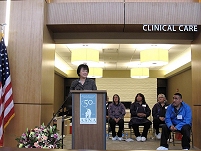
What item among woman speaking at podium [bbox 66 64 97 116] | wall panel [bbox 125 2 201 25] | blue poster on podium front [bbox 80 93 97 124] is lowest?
blue poster on podium front [bbox 80 93 97 124]

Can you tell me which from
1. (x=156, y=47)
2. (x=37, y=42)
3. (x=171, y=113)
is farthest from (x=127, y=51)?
(x=37, y=42)

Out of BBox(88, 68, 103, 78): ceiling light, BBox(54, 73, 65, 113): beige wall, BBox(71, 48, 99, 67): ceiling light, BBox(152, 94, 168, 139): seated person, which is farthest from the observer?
BBox(54, 73, 65, 113): beige wall

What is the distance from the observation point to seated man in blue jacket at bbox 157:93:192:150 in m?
4.83

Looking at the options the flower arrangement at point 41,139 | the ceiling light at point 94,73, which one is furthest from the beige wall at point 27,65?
the ceiling light at point 94,73

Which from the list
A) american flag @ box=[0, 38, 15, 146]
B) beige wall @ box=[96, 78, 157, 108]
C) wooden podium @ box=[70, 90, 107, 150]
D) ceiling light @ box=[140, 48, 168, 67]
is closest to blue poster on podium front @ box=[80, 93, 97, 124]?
wooden podium @ box=[70, 90, 107, 150]

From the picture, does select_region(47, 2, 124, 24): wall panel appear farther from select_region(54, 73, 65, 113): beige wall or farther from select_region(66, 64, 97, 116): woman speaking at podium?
select_region(54, 73, 65, 113): beige wall

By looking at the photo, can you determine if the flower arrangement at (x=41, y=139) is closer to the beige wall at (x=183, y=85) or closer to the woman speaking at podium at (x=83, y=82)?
the woman speaking at podium at (x=83, y=82)

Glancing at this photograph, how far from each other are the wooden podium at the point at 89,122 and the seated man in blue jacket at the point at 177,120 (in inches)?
87.5

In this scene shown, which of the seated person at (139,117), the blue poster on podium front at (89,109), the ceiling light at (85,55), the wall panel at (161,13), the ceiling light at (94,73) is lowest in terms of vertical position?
the seated person at (139,117)

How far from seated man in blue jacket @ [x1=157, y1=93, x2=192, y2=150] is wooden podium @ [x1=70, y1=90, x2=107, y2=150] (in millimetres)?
2223

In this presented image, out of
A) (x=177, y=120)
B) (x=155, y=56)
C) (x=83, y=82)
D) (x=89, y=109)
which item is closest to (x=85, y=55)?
(x=155, y=56)

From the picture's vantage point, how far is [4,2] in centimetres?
465

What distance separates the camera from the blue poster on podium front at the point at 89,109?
121 inches

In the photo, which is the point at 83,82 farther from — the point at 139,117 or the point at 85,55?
the point at 85,55
